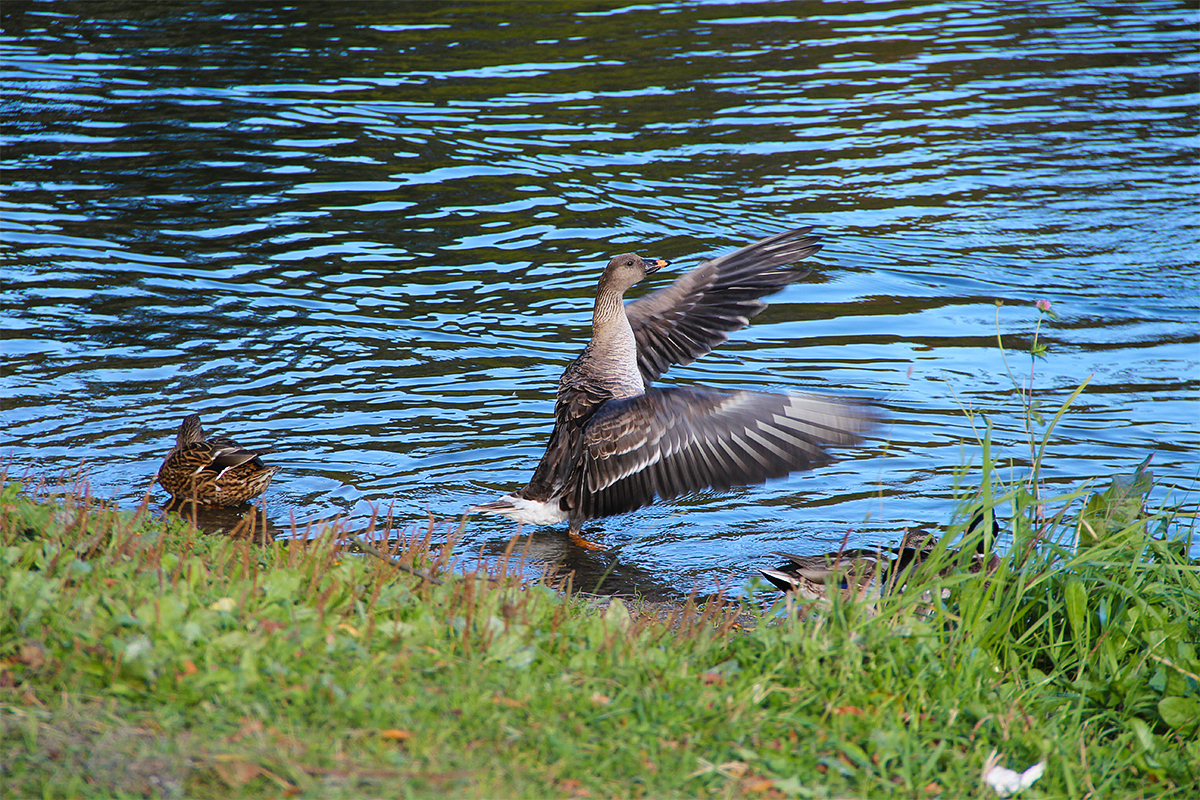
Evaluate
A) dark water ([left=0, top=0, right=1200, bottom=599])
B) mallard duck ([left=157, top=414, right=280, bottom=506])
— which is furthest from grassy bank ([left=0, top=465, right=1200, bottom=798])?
mallard duck ([left=157, top=414, right=280, bottom=506])

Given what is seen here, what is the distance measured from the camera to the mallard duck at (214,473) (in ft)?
22.1

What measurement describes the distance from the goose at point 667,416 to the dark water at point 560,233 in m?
0.36

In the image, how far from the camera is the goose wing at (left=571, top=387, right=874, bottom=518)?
219 inches

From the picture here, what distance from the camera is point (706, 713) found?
3.58 meters

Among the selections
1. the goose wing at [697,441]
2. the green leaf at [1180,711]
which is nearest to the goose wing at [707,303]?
the goose wing at [697,441]

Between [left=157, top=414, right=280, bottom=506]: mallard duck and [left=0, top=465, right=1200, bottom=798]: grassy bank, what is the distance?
187cm

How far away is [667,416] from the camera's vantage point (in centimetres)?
615

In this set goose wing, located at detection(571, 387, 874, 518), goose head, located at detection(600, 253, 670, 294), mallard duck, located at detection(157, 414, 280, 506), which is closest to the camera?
goose wing, located at detection(571, 387, 874, 518)

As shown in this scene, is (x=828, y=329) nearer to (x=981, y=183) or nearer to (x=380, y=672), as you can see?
(x=981, y=183)

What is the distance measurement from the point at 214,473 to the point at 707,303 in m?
3.55

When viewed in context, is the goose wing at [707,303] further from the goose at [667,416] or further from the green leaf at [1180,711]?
the green leaf at [1180,711]

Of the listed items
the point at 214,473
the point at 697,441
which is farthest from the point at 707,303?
the point at 214,473

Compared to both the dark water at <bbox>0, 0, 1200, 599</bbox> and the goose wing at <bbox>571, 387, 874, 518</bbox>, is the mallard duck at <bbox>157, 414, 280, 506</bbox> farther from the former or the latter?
the goose wing at <bbox>571, 387, 874, 518</bbox>

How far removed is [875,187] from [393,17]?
11.3 metres
